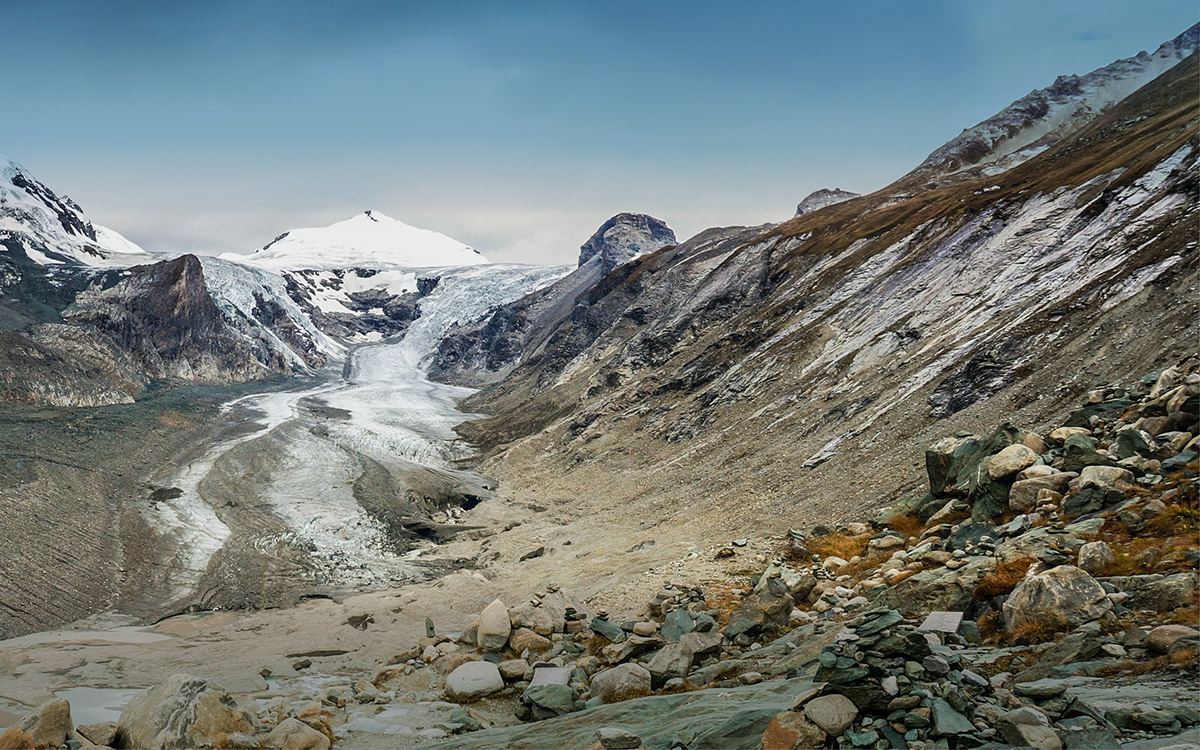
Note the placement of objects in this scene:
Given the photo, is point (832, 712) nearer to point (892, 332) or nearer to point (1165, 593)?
point (1165, 593)

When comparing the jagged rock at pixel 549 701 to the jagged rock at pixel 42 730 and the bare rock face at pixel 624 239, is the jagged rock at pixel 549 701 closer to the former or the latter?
the jagged rock at pixel 42 730

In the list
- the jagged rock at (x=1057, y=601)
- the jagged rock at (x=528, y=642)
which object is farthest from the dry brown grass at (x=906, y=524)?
the jagged rock at (x=528, y=642)

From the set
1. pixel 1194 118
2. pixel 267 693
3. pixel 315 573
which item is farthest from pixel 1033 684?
pixel 1194 118

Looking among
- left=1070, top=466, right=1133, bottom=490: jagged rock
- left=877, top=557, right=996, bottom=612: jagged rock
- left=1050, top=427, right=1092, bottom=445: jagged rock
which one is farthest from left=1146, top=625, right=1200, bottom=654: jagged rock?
left=1050, top=427, right=1092, bottom=445: jagged rock

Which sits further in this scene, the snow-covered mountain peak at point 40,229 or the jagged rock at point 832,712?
the snow-covered mountain peak at point 40,229

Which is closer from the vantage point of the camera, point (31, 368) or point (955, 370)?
point (955, 370)

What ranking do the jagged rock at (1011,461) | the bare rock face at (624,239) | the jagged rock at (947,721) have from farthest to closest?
the bare rock face at (624,239) → the jagged rock at (1011,461) → the jagged rock at (947,721)

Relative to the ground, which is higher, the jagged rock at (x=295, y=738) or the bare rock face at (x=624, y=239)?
the bare rock face at (x=624, y=239)

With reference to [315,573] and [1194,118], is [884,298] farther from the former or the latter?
[315,573]

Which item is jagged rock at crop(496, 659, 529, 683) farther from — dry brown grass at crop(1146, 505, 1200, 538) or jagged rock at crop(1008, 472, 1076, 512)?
dry brown grass at crop(1146, 505, 1200, 538)
